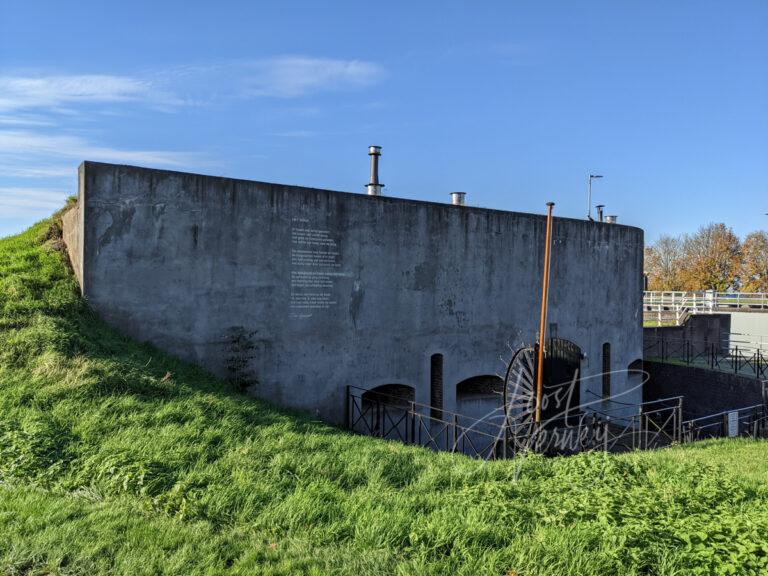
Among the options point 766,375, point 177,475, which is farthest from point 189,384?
point 766,375

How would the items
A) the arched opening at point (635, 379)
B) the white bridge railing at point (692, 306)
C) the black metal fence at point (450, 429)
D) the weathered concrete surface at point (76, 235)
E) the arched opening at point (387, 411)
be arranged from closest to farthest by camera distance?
the weathered concrete surface at point (76, 235), the black metal fence at point (450, 429), the arched opening at point (387, 411), the arched opening at point (635, 379), the white bridge railing at point (692, 306)

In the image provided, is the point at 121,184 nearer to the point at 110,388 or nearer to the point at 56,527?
the point at 110,388

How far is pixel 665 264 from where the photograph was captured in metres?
46.5

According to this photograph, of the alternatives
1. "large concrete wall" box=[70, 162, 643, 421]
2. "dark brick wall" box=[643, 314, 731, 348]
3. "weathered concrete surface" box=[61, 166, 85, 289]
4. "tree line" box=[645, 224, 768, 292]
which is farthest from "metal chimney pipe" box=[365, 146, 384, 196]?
"tree line" box=[645, 224, 768, 292]

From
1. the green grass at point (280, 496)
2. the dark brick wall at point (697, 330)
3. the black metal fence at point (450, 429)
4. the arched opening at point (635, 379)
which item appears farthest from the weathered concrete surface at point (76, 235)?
the dark brick wall at point (697, 330)

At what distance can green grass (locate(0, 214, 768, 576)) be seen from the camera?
13.1ft

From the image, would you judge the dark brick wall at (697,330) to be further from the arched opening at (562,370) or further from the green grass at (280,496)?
the green grass at (280,496)

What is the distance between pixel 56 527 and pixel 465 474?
3.93m

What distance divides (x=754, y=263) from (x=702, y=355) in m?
21.1

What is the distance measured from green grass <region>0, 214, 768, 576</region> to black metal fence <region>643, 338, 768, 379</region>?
12.0 m

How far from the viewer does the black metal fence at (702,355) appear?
18.5 metres

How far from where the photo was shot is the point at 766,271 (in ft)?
124

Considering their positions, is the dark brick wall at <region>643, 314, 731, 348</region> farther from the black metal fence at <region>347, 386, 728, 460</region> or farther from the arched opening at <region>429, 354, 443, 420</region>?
the arched opening at <region>429, 354, 443, 420</region>

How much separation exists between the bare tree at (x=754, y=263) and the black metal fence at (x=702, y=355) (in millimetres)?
16890
